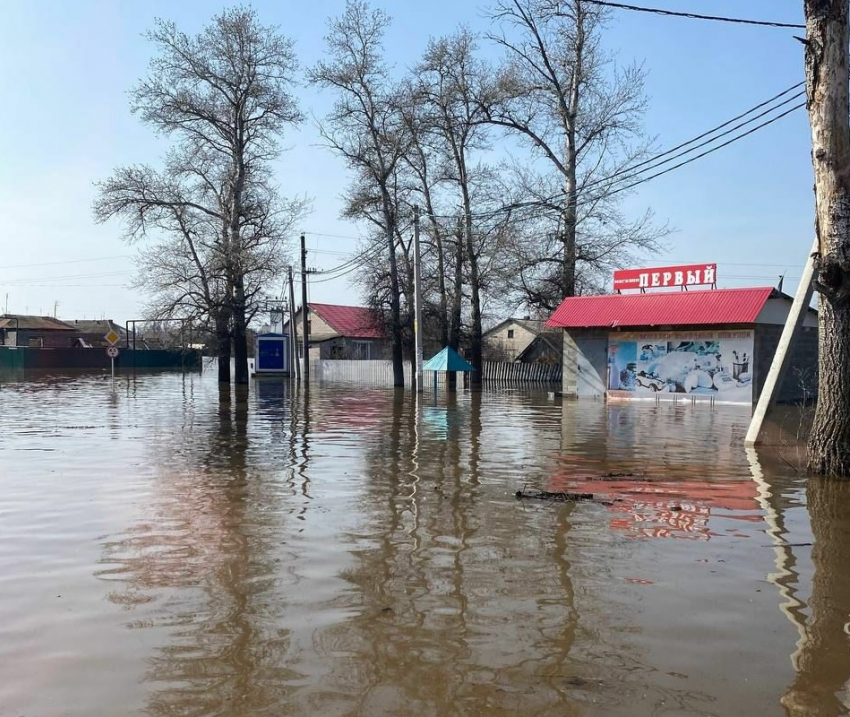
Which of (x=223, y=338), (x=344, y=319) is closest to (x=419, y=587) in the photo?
(x=223, y=338)

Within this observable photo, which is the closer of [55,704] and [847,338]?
[55,704]

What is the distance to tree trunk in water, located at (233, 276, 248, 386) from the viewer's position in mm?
36469

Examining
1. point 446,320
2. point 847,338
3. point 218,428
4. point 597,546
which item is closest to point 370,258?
point 446,320

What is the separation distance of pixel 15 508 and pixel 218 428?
29.6 feet

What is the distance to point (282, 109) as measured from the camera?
121 feet

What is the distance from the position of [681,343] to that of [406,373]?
2437cm

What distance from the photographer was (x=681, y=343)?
2772cm

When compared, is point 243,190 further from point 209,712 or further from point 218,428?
point 209,712

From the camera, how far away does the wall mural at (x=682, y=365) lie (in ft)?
85.8

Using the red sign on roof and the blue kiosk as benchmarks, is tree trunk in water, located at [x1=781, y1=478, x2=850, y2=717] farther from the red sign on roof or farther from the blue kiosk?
the blue kiosk

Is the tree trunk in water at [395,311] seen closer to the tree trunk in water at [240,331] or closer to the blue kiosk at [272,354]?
the tree trunk in water at [240,331]

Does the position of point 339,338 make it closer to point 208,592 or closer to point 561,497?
point 561,497

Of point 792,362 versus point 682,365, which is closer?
point 792,362

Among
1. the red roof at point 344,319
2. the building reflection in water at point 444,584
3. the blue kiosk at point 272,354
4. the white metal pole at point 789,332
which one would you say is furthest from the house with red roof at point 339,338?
the building reflection in water at point 444,584
